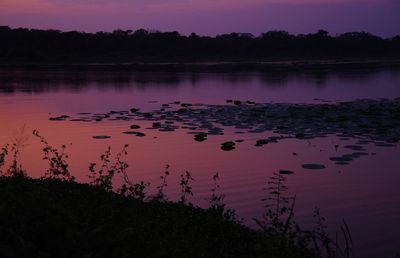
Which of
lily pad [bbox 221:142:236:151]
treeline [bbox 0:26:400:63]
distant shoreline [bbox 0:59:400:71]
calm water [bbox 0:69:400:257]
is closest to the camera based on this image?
calm water [bbox 0:69:400:257]

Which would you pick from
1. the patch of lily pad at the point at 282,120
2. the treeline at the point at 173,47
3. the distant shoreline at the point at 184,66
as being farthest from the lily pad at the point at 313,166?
the treeline at the point at 173,47

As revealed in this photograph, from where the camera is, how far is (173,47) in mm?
99688

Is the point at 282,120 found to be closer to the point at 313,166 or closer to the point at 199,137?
the point at 199,137

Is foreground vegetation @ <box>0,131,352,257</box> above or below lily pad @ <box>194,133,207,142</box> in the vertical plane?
above

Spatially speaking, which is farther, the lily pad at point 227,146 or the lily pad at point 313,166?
the lily pad at point 227,146

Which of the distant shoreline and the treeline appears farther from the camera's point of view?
the treeline

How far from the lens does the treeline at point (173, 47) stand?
85250 millimetres

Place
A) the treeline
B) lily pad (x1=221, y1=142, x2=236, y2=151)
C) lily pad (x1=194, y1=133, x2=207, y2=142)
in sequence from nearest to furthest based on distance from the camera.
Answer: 1. lily pad (x1=221, y1=142, x2=236, y2=151)
2. lily pad (x1=194, y1=133, x2=207, y2=142)
3. the treeline

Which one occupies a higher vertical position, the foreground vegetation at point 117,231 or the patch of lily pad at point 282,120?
the foreground vegetation at point 117,231

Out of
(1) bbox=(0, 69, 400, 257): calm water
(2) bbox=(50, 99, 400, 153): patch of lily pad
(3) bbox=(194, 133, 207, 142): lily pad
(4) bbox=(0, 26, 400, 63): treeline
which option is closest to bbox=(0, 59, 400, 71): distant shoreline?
(4) bbox=(0, 26, 400, 63): treeline

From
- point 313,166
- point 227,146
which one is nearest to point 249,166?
point 313,166

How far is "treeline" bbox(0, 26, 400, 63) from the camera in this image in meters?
85.2

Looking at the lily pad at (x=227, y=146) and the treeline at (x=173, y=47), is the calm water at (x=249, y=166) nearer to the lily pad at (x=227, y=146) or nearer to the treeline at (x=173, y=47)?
the lily pad at (x=227, y=146)

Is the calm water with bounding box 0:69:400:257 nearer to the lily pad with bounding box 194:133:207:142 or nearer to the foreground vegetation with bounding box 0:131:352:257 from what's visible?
the lily pad with bounding box 194:133:207:142
